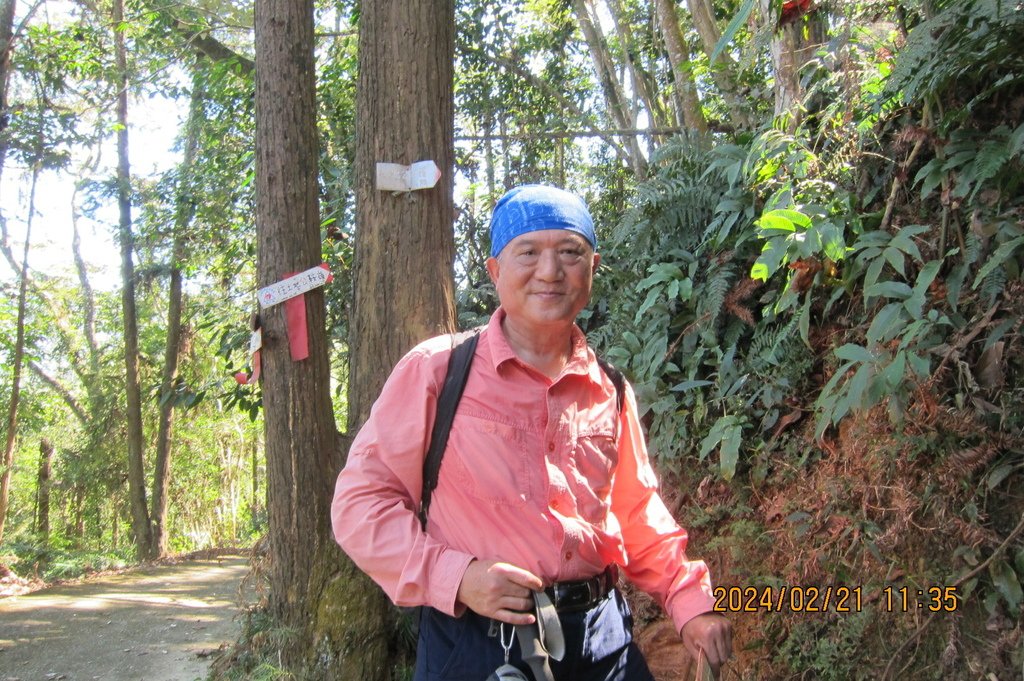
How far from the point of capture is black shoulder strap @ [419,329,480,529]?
2.33 metres

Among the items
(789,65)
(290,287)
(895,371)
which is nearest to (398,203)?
(290,287)

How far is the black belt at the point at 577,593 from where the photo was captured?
2.26 m

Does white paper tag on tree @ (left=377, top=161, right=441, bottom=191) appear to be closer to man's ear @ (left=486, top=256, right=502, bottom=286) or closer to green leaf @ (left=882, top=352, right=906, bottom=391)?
man's ear @ (left=486, top=256, right=502, bottom=286)

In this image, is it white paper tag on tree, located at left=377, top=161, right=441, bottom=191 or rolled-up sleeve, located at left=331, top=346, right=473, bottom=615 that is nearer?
rolled-up sleeve, located at left=331, top=346, right=473, bottom=615

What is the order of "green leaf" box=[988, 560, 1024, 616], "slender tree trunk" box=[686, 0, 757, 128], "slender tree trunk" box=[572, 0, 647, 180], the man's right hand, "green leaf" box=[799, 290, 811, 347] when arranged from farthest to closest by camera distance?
"slender tree trunk" box=[572, 0, 647, 180]
"slender tree trunk" box=[686, 0, 757, 128]
"green leaf" box=[799, 290, 811, 347]
"green leaf" box=[988, 560, 1024, 616]
the man's right hand

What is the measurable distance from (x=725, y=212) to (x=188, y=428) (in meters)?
22.0

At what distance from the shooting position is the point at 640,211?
262 inches

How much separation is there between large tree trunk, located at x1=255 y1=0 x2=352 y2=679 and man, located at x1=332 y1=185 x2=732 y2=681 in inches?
86.3

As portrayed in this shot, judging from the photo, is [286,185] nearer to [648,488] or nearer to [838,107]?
[648,488]

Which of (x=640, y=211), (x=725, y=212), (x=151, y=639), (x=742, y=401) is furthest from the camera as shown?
(x=151, y=639)

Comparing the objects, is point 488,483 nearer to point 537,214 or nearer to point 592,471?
point 592,471

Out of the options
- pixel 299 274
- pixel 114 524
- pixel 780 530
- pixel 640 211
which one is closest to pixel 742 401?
pixel 780 530
